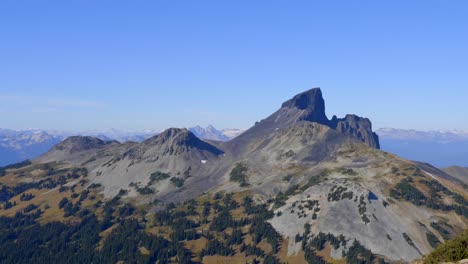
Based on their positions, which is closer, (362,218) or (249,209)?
(362,218)

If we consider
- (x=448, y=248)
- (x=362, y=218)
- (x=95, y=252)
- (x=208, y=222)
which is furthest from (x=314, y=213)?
(x=448, y=248)

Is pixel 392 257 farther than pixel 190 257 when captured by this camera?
No

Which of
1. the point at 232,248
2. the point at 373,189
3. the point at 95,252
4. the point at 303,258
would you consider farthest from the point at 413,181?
the point at 95,252

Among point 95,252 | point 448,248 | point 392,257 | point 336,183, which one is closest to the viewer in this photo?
point 448,248

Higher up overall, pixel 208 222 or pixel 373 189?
pixel 373 189

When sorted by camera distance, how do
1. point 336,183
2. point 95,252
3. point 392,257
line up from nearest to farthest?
point 392,257 → point 95,252 → point 336,183

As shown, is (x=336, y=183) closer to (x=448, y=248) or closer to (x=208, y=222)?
(x=208, y=222)

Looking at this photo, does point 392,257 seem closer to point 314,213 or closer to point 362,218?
point 362,218

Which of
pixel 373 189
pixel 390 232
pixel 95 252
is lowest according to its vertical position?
pixel 95 252

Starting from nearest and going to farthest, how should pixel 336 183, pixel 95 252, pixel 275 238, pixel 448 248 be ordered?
pixel 448 248
pixel 275 238
pixel 95 252
pixel 336 183
